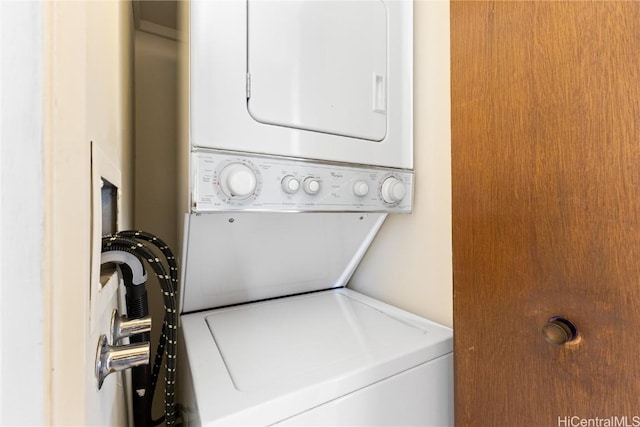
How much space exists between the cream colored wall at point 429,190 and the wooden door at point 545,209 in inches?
12.5

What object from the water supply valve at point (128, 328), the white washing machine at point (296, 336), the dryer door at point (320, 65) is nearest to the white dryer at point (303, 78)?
the dryer door at point (320, 65)

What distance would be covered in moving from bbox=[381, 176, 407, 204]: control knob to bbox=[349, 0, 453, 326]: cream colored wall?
132 mm

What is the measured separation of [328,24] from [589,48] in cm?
88

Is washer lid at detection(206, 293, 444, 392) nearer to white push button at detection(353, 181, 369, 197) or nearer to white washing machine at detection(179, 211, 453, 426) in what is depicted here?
white washing machine at detection(179, 211, 453, 426)

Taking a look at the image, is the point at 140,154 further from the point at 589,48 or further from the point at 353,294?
the point at 589,48

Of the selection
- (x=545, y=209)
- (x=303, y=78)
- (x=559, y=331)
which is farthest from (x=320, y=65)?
(x=559, y=331)

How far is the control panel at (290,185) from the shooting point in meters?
0.99

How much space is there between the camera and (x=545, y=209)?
0.83 metres

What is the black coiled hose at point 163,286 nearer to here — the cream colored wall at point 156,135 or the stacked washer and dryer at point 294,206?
the stacked washer and dryer at point 294,206

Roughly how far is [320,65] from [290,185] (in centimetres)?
51

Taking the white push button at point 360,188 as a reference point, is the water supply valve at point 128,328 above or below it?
below

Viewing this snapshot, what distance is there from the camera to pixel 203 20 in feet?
3.18

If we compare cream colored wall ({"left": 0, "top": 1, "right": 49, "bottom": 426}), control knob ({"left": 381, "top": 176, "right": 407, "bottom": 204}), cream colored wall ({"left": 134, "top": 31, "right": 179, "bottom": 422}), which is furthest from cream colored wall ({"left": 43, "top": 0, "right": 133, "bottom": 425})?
cream colored wall ({"left": 134, "top": 31, "right": 179, "bottom": 422})

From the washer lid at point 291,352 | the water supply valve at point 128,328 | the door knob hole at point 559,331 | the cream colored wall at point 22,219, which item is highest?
the cream colored wall at point 22,219
